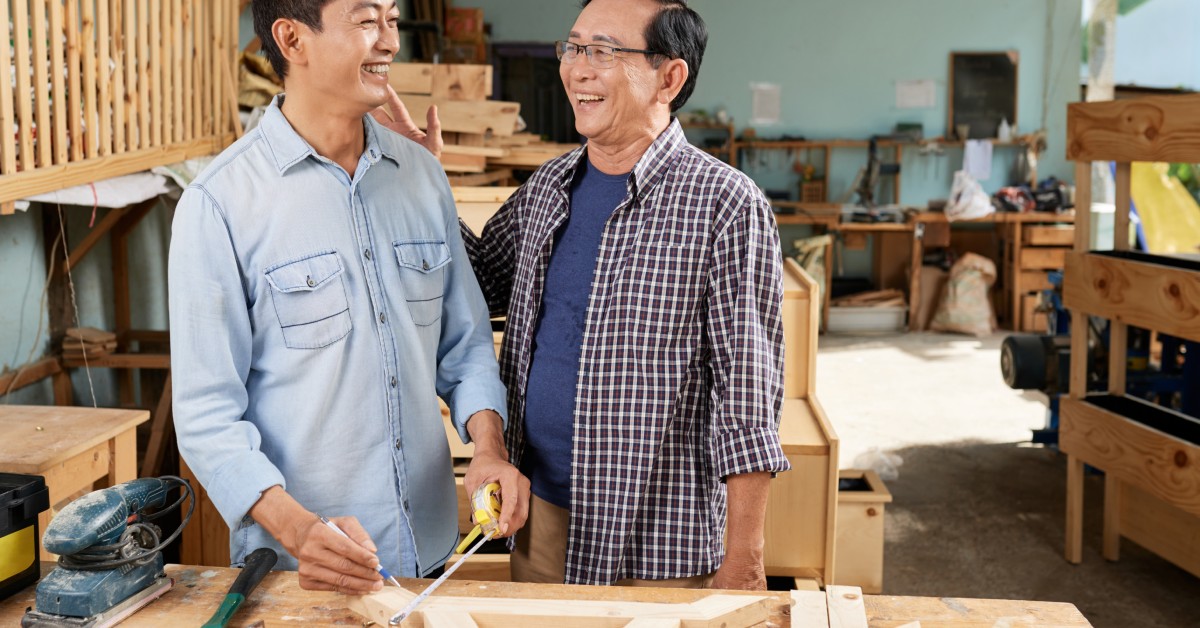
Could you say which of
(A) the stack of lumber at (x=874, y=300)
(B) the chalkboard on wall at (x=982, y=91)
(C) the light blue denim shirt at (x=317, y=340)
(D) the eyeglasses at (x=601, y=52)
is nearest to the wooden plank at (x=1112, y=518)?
(D) the eyeglasses at (x=601, y=52)

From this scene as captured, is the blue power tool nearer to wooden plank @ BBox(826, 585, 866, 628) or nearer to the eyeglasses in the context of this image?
wooden plank @ BBox(826, 585, 866, 628)

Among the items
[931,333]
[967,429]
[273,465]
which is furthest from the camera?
[931,333]

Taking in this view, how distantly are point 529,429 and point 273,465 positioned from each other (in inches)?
24.8

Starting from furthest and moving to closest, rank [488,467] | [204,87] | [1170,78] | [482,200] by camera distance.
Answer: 1. [1170,78]
2. [204,87]
3. [482,200]
4. [488,467]

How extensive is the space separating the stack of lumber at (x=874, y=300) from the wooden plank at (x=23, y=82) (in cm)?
843

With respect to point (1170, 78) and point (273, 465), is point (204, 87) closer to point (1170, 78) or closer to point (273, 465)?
point (273, 465)

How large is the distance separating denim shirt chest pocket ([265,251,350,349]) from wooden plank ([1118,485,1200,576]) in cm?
374

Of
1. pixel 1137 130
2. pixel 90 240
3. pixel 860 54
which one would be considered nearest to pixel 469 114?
pixel 90 240

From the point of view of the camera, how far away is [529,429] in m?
2.26

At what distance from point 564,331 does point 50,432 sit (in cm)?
150

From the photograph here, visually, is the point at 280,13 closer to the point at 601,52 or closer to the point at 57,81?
the point at 601,52

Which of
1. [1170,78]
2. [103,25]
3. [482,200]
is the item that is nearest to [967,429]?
[482,200]

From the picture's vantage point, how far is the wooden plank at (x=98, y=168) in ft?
10.0

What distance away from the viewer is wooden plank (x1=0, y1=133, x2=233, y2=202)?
10.0 ft
